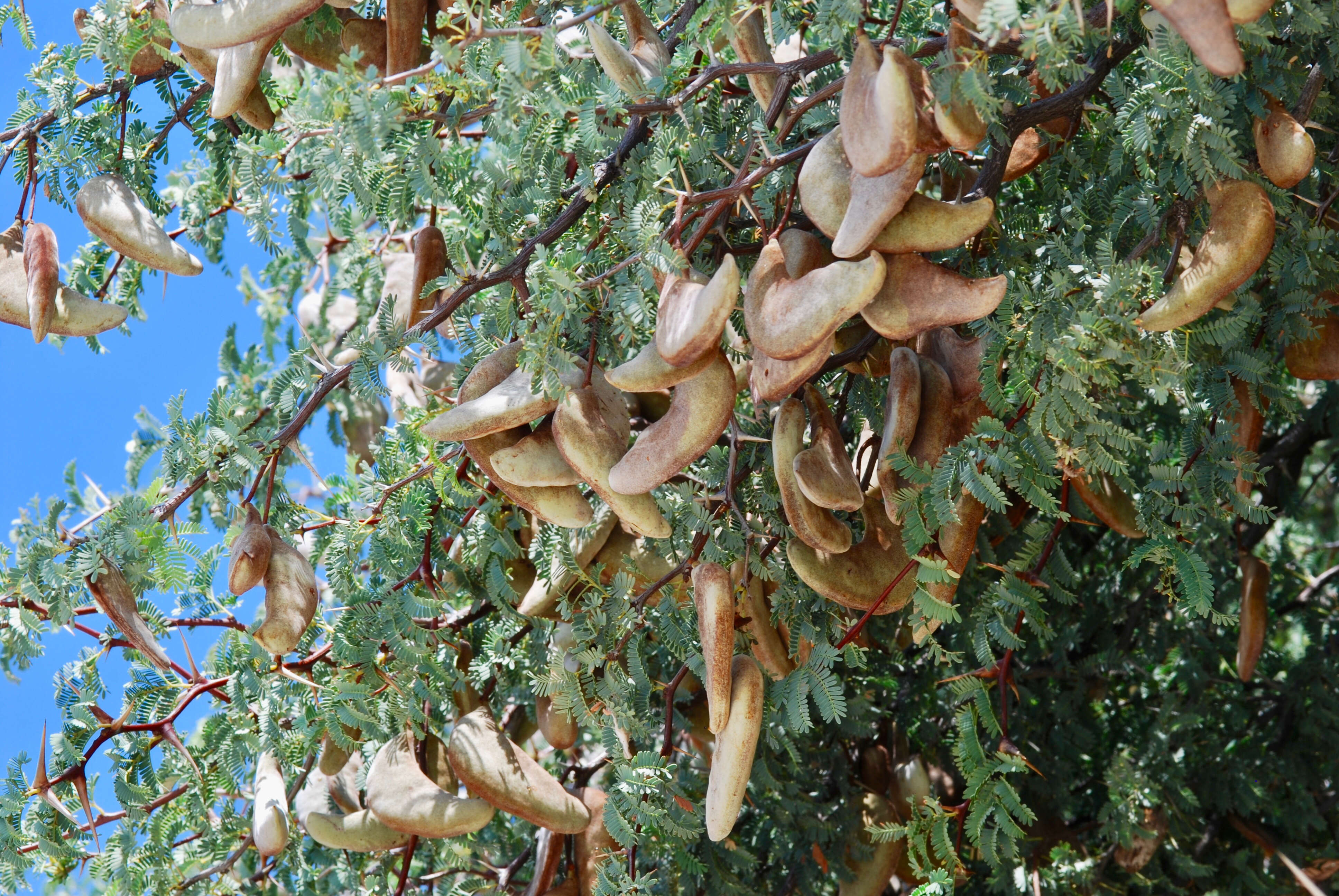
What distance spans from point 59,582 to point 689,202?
685mm

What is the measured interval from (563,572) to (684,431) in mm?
533

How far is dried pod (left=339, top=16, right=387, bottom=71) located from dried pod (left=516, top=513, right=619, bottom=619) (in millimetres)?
545

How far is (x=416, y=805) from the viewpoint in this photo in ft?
4.59

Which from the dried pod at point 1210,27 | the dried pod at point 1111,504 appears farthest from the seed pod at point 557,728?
the dried pod at point 1210,27

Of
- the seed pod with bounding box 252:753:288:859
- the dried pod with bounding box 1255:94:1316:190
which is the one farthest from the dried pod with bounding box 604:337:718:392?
the seed pod with bounding box 252:753:288:859

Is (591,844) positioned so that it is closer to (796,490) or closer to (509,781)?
(509,781)

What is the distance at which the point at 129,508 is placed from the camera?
123cm

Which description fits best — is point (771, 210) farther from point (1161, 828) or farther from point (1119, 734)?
point (1119, 734)

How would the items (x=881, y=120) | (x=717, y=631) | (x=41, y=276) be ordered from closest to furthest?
(x=881, y=120), (x=717, y=631), (x=41, y=276)

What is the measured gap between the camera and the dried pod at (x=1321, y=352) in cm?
127

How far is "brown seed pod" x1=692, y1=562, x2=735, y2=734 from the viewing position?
1.05m

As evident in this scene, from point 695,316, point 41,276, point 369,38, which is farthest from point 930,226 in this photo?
point 41,276

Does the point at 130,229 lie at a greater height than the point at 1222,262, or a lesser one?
greater

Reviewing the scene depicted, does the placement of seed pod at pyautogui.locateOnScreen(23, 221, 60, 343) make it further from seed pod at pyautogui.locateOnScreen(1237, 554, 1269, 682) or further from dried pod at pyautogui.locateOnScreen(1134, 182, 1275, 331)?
seed pod at pyautogui.locateOnScreen(1237, 554, 1269, 682)
